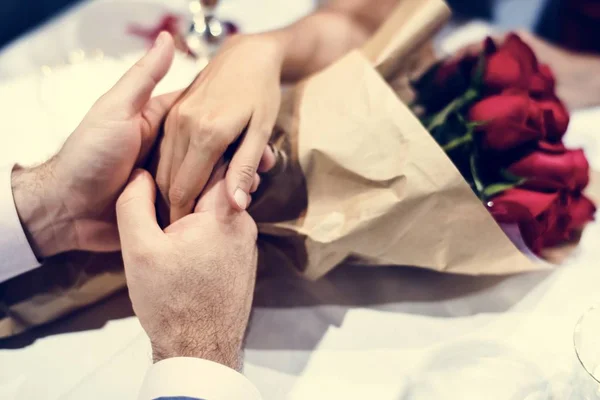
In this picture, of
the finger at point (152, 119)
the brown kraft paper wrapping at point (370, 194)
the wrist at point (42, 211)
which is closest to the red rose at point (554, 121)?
the brown kraft paper wrapping at point (370, 194)

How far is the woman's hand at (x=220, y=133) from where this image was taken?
0.45 m

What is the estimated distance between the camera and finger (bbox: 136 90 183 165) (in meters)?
0.50

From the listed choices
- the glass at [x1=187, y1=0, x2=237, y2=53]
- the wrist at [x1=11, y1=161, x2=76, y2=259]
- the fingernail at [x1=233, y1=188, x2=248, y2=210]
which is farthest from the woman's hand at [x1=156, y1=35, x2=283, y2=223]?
the glass at [x1=187, y1=0, x2=237, y2=53]

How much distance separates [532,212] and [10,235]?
0.47 m

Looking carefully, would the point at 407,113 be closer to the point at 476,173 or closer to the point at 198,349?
the point at 476,173

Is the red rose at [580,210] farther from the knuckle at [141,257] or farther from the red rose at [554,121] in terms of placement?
the knuckle at [141,257]

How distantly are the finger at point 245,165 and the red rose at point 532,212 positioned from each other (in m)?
0.22

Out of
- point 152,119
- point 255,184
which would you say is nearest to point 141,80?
point 152,119

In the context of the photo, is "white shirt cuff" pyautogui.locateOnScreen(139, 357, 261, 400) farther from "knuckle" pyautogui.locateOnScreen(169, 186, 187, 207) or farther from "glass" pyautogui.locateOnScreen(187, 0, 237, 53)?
"glass" pyautogui.locateOnScreen(187, 0, 237, 53)

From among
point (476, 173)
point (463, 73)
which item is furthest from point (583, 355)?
point (463, 73)

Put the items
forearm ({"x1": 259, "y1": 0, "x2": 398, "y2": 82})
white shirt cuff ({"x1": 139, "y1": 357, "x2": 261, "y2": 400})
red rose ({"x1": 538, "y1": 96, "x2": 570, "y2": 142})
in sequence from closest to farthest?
1. white shirt cuff ({"x1": 139, "y1": 357, "x2": 261, "y2": 400})
2. red rose ({"x1": 538, "y1": 96, "x2": 570, "y2": 142})
3. forearm ({"x1": 259, "y1": 0, "x2": 398, "y2": 82})

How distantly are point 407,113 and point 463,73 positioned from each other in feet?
0.43

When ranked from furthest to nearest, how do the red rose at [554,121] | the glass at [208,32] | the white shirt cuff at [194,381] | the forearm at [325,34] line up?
the glass at [208,32]
the forearm at [325,34]
the red rose at [554,121]
the white shirt cuff at [194,381]

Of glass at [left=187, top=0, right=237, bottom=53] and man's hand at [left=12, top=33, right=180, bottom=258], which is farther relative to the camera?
glass at [left=187, top=0, right=237, bottom=53]
